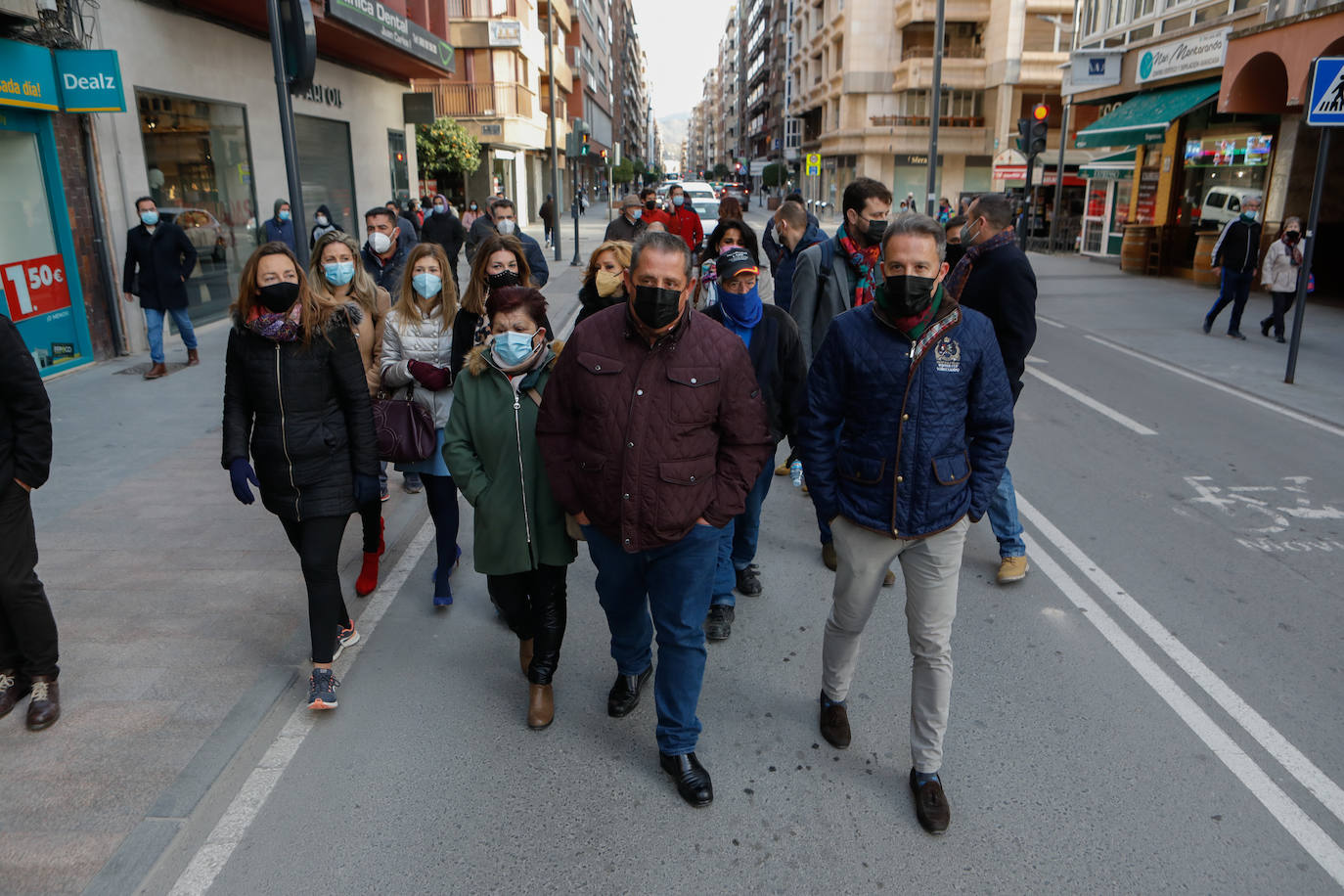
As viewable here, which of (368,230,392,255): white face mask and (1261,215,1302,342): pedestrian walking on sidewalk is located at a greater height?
(368,230,392,255): white face mask

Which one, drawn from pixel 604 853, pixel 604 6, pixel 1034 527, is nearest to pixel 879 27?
pixel 604 6

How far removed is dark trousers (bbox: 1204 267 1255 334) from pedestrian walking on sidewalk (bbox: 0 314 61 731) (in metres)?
14.2

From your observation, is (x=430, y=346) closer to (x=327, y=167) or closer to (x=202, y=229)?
(x=202, y=229)

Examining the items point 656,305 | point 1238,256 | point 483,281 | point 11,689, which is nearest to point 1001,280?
point 656,305

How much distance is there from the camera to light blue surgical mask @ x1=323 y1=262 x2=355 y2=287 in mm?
5266

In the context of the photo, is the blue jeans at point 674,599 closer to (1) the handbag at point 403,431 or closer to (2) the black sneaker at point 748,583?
(1) the handbag at point 403,431

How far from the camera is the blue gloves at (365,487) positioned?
4000mm

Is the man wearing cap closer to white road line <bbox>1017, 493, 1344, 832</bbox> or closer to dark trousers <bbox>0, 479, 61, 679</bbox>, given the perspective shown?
white road line <bbox>1017, 493, 1344, 832</bbox>

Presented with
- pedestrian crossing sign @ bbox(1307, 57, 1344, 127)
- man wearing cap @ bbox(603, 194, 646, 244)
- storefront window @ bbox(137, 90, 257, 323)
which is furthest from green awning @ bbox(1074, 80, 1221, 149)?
storefront window @ bbox(137, 90, 257, 323)

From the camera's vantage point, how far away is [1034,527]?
6.28m

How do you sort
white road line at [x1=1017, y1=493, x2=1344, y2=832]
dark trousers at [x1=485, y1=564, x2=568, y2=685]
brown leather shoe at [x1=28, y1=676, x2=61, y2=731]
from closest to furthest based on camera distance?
white road line at [x1=1017, y1=493, x2=1344, y2=832]
brown leather shoe at [x1=28, y1=676, x2=61, y2=731]
dark trousers at [x1=485, y1=564, x2=568, y2=685]

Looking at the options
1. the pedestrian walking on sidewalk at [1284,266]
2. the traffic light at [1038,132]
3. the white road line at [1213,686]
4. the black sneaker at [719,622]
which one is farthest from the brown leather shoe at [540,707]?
the traffic light at [1038,132]

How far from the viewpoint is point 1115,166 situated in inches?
963

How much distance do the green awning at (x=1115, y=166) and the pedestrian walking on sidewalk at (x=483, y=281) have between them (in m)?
23.3
